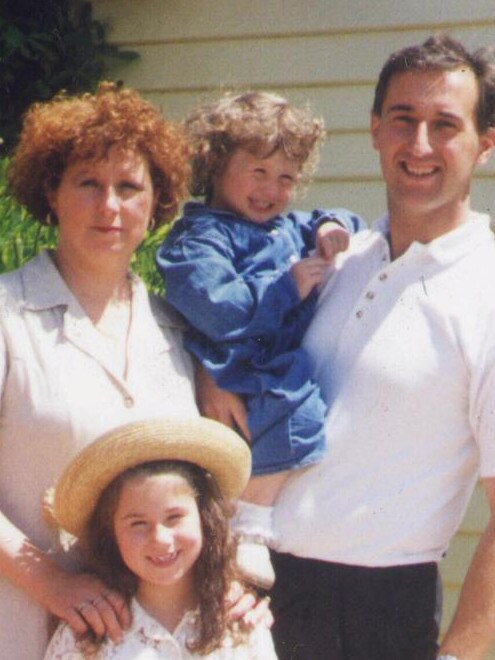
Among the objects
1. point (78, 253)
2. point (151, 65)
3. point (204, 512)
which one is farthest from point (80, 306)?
point (151, 65)

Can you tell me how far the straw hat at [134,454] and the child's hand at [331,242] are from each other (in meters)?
0.67

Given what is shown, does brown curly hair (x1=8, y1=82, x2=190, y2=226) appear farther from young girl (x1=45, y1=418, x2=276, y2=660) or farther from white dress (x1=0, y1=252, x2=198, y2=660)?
young girl (x1=45, y1=418, x2=276, y2=660)

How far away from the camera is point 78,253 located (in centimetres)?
337

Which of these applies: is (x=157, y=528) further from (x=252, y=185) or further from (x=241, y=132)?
(x=241, y=132)

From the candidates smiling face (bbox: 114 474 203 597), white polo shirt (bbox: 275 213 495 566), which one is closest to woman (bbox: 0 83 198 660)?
smiling face (bbox: 114 474 203 597)

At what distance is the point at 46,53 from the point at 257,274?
108 inches

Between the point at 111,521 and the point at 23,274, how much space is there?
2.14ft

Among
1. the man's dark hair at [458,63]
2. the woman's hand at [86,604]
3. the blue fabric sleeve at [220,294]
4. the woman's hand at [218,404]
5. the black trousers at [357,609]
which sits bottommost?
the black trousers at [357,609]

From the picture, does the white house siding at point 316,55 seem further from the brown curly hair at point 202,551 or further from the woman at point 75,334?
the brown curly hair at point 202,551

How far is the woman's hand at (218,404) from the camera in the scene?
355cm

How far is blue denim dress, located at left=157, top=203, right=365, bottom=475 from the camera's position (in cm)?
343

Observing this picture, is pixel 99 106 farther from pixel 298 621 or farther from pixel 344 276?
pixel 298 621

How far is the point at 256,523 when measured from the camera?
3455 millimetres

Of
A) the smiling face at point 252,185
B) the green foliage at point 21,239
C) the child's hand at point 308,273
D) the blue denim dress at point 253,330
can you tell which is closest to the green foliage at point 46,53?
the green foliage at point 21,239
